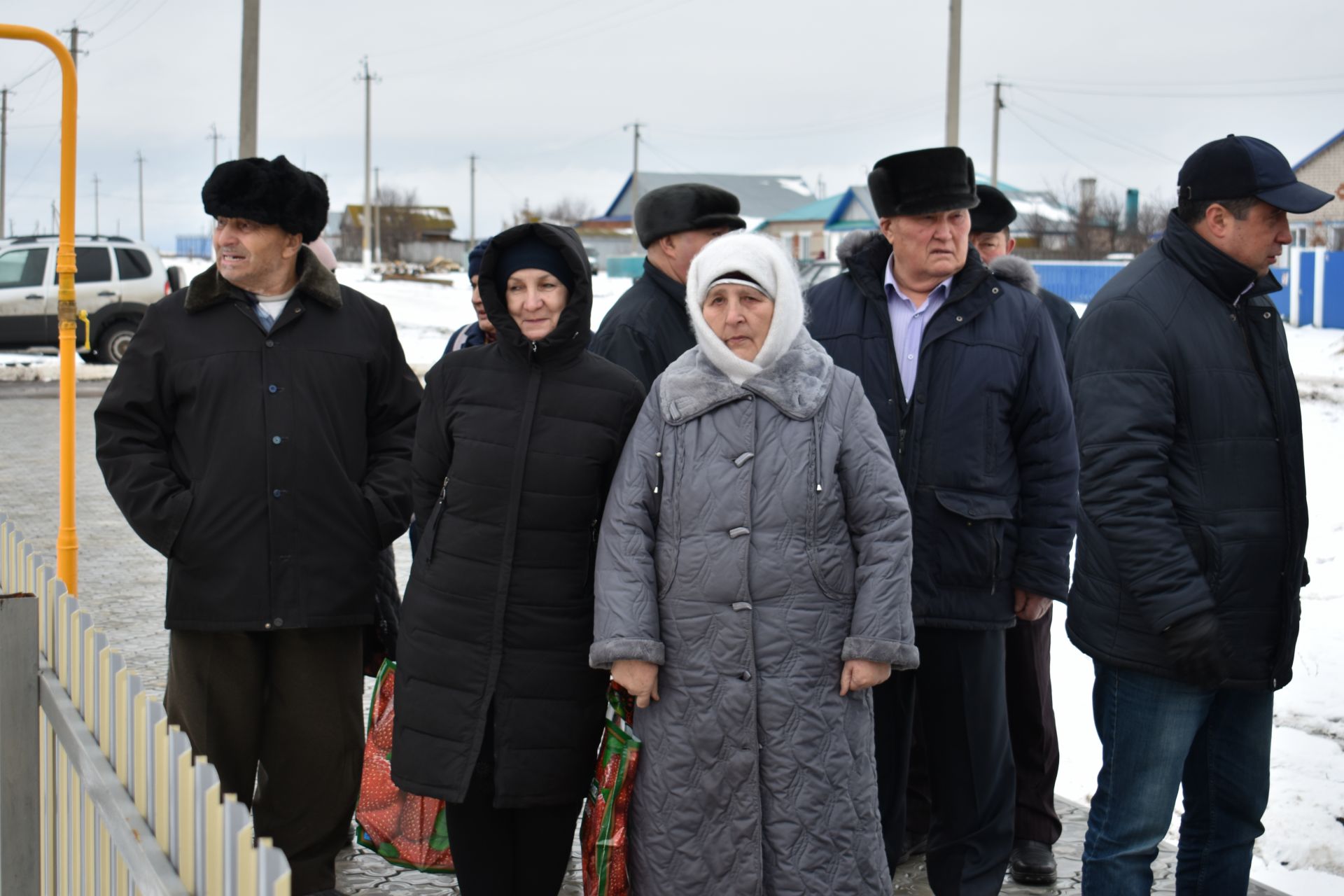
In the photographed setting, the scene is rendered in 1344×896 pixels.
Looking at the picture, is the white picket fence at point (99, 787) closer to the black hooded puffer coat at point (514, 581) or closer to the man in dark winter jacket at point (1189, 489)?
the black hooded puffer coat at point (514, 581)

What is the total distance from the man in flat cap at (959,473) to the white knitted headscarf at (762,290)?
0.57 metres

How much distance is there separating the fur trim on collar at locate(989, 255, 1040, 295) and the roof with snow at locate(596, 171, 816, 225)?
72948mm

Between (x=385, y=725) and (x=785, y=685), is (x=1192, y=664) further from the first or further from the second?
(x=385, y=725)

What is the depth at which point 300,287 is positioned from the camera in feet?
11.4

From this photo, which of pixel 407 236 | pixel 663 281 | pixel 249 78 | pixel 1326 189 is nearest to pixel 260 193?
pixel 663 281

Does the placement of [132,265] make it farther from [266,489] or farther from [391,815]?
[391,815]

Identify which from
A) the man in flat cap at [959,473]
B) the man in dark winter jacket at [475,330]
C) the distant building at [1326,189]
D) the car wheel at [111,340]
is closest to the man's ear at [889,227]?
the man in flat cap at [959,473]

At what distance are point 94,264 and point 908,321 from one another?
18.4m

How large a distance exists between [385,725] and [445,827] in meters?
0.29

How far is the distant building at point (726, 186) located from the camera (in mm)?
77062

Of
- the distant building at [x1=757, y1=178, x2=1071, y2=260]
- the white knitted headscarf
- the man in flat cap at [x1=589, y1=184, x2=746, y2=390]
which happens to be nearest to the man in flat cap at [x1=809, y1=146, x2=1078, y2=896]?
the man in flat cap at [x1=589, y1=184, x2=746, y2=390]

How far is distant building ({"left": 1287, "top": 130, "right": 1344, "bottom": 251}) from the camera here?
37.5m

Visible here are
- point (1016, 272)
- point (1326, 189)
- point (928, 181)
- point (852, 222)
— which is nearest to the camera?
point (928, 181)

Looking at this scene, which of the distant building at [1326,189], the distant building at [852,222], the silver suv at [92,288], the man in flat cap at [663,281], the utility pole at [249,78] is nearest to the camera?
the man in flat cap at [663,281]
